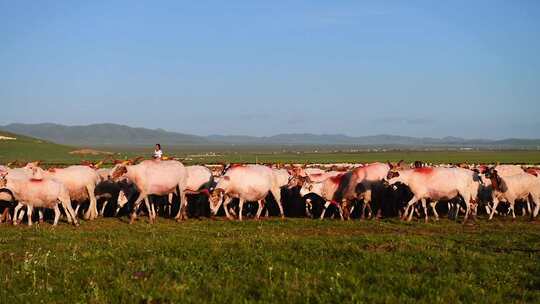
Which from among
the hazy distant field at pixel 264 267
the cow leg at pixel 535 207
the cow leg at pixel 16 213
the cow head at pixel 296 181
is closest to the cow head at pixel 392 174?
the cow head at pixel 296 181

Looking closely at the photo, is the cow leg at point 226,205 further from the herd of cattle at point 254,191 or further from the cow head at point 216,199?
the cow head at point 216,199

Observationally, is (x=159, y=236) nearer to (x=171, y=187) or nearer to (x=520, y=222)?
(x=171, y=187)

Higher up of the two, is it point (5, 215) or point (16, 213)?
point (16, 213)

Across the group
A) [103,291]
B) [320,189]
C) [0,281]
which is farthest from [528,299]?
[320,189]

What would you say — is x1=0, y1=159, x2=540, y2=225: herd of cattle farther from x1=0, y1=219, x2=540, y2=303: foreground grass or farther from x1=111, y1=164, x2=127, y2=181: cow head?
x1=0, y1=219, x2=540, y2=303: foreground grass

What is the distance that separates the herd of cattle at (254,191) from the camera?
22609 millimetres

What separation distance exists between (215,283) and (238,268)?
4.54 ft

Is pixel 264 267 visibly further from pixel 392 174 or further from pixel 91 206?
pixel 91 206

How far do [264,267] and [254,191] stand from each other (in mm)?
11991

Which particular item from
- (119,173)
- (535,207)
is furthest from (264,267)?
(535,207)

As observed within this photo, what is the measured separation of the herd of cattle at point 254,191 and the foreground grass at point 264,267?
4.25m

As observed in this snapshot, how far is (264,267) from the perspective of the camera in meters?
12.2

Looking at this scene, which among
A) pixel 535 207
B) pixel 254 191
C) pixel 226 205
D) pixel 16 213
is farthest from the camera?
pixel 226 205

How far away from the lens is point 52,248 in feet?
49.7
